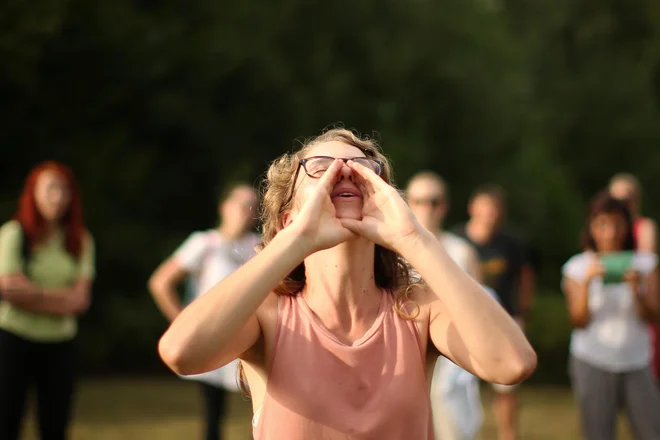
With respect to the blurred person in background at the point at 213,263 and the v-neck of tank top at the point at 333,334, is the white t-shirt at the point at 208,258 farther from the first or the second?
the v-neck of tank top at the point at 333,334

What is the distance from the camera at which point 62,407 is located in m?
6.46

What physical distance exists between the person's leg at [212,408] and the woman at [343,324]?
16.1 feet

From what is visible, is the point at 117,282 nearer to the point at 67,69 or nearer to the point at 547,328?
the point at 67,69

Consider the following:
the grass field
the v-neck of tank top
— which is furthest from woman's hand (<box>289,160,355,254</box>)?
the grass field

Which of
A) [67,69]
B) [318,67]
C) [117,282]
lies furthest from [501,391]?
[318,67]

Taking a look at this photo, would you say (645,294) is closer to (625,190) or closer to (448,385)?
(448,385)

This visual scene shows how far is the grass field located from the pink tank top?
793cm

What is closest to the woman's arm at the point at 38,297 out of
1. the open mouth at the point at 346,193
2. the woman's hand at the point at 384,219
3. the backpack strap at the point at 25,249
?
the backpack strap at the point at 25,249

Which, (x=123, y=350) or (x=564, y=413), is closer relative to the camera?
(x=564, y=413)

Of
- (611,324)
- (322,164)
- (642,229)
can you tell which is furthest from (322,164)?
(642,229)

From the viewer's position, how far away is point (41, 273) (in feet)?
21.6

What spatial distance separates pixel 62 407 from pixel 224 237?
6.96 feet

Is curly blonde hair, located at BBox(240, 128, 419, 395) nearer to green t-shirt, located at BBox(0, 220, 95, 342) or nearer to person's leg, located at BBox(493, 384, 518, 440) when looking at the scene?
green t-shirt, located at BBox(0, 220, 95, 342)

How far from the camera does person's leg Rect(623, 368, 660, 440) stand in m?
6.16
